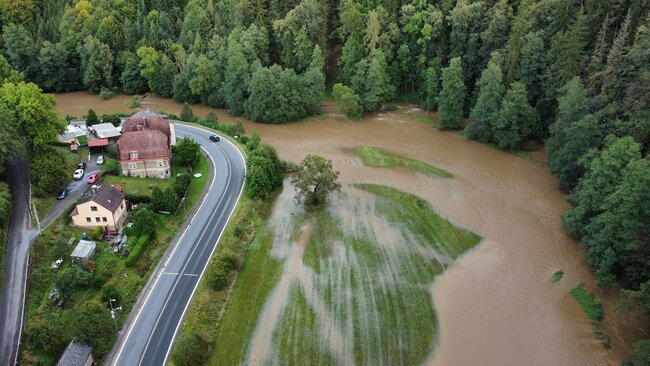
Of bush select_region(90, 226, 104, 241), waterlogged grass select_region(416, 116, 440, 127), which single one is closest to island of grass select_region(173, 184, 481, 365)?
bush select_region(90, 226, 104, 241)

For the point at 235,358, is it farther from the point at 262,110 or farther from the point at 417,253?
the point at 262,110

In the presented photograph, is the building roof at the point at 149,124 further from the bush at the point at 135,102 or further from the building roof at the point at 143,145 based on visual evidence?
the bush at the point at 135,102

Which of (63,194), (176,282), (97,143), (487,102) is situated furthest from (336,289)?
(487,102)

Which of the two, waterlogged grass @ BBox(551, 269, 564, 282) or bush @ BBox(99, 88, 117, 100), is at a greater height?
bush @ BBox(99, 88, 117, 100)

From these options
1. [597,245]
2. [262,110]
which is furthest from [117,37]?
[597,245]

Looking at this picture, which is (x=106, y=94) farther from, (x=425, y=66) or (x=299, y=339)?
(x=299, y=339)

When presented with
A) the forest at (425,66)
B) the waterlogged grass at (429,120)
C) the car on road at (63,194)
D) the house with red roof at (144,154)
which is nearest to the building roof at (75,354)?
the car on road at (63,194)

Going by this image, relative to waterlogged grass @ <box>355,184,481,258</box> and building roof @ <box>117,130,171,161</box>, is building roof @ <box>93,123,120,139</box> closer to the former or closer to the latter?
building roof @ <box>117,130,171,161</box>
